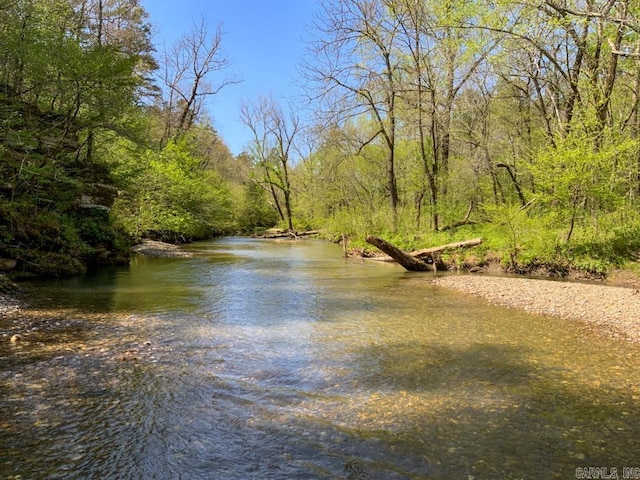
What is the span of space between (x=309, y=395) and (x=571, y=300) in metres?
7.62

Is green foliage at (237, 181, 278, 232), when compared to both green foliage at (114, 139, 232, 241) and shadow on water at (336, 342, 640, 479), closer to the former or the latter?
green foliage at (114, 139, 232, 241)

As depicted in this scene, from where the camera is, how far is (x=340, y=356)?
631cm

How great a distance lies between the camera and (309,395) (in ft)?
16.1

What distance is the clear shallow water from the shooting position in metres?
3.56

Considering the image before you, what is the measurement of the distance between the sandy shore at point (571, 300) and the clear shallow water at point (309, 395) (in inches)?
26.9

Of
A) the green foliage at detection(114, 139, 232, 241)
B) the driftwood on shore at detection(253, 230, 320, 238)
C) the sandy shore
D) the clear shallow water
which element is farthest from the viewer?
the driftwood on shore at detection(253, 230, 320, 238)

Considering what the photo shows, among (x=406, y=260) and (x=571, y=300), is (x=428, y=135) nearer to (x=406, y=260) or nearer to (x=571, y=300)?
(x=406, y=260)

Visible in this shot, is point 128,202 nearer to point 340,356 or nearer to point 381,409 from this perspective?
point 340,356

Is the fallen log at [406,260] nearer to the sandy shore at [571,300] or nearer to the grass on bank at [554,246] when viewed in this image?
the grass on bank at [554,246]

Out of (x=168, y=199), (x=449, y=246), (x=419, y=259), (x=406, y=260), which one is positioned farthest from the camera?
(x=168, y=199)

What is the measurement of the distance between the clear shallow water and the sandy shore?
0.68 meters

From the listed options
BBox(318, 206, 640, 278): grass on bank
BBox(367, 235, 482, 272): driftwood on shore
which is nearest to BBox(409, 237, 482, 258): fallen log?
BBox(367, 235, 482, 272): driftwood on shore

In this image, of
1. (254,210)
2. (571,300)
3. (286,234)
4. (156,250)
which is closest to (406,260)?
(571,300)

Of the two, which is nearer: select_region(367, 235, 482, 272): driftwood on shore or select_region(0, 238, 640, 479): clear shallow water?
select_region(0, 238, 640, 479): clear shallow water
